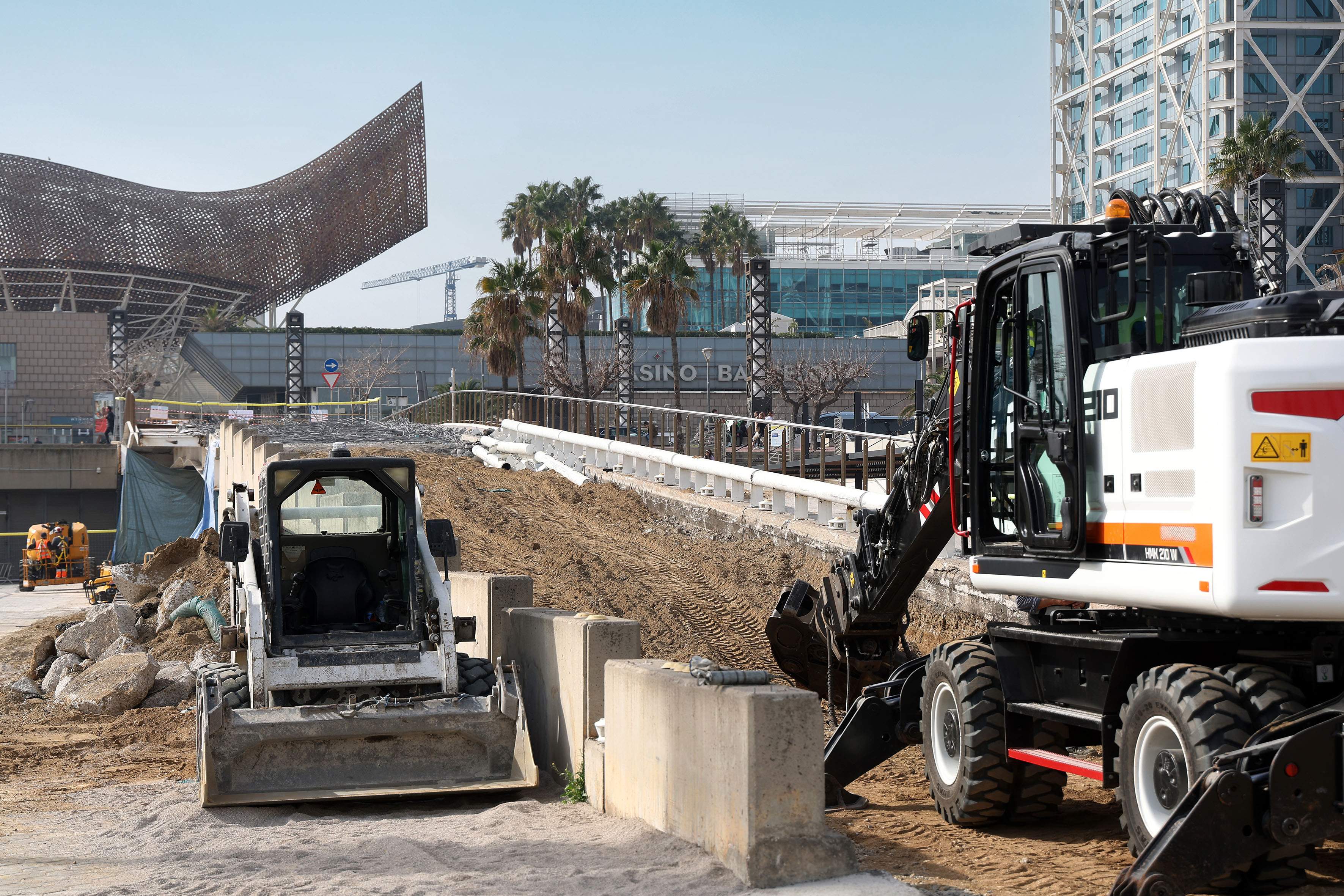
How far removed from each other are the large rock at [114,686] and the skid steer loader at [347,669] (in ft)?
15.3

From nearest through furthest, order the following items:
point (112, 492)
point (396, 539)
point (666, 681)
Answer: point (666, 681), point (396, 539), point (112, 492)

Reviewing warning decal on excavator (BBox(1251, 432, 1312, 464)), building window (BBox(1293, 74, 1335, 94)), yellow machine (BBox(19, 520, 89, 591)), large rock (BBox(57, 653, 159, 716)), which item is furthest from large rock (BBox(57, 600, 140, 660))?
building window (BBox(1293, 74, 1335, 94))

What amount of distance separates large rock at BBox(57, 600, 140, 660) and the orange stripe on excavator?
1756cm

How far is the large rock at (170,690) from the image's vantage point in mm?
16344

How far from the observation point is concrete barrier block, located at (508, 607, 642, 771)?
32.7 ft

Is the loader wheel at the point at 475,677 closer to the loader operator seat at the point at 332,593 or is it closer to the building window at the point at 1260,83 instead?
the loader operator seat at the point at 332,593

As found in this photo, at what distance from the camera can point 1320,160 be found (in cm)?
7975

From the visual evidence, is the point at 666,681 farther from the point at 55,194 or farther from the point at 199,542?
the point at 55,194

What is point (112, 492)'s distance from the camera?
2343 inches

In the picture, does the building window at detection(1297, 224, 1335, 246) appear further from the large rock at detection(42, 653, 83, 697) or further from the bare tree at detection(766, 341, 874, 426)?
the large rock at detection(42, 653, 83, 697)

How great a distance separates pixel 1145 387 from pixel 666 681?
3.02 m

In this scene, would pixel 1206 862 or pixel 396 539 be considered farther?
pixel 396 539

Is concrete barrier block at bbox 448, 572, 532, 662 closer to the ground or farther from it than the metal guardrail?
closer to the ground

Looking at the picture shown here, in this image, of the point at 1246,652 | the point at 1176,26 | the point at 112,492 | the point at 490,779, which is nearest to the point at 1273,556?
the point at 1246,652
